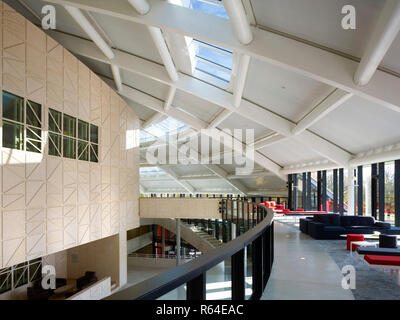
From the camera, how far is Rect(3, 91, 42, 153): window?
946 centimetres

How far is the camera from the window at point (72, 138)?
1177 centimetres

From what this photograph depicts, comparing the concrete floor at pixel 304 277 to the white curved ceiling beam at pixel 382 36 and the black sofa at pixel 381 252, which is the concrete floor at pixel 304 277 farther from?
the white curved ceiling beam at pixel 382 36

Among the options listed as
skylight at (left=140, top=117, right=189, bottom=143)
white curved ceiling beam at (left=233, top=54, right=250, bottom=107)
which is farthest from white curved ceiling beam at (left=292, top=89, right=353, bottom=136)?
skylight at (left=140, top=117, right=189, bottom=143)

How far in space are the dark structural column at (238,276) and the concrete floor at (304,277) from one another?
1.64 metres

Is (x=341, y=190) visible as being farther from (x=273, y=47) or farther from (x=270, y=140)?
(x=273, y=47)

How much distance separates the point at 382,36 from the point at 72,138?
1086 centimetres

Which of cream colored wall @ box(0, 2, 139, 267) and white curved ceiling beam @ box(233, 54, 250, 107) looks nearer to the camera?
cream colored wall @ box(0, 2, 139, 267)

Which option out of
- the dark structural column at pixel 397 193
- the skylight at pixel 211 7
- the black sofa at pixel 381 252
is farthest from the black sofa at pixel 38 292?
the dark structural column at pixel 397 193

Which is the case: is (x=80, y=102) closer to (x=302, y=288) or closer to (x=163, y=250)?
(x=302, y=288)

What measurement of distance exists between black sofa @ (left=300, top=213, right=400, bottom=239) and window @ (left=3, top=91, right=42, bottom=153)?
9598 mm

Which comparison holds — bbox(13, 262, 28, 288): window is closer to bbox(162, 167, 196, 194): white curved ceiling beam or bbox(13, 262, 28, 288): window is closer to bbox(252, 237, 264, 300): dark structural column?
bbox(252, 237, 264, 300): dark structural column
